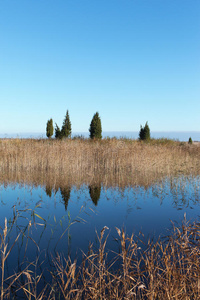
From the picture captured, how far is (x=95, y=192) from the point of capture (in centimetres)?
750

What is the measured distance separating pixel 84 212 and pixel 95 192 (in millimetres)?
1940

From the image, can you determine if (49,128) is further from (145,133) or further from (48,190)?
(48,190)

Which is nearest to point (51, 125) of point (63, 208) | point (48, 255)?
point (63, 208)

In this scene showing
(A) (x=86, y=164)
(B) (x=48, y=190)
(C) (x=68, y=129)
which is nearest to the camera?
(B) (x=48, y=190)

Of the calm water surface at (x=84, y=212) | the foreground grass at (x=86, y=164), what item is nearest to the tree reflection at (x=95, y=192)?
the calm water surface at (x=84, y=212)

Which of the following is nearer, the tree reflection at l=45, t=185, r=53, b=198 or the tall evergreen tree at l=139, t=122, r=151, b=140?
the tree reflection at l=45, t=185, r=53, b=198

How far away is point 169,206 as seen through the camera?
20.6ft

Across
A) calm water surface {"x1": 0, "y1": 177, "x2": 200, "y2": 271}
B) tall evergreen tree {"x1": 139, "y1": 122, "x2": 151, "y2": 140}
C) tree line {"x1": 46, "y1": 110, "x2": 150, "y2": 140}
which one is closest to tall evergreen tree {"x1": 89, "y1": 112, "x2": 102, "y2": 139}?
tree line {"x1": 46, "y1": 110, "x2": 150, "y2": 140}

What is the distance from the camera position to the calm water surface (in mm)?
4039

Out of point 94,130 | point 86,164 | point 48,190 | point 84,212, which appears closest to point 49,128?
point 94,130

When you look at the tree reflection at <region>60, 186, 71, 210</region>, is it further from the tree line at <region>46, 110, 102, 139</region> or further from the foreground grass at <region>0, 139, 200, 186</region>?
the tree line at <region>46, 110, 102, 139</region>

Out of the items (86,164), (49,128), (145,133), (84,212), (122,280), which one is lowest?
(84,212)

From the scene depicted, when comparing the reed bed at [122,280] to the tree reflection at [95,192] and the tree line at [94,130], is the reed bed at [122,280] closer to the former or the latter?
the tree reflection at [95,192]

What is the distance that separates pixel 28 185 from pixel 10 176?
1.96 m
